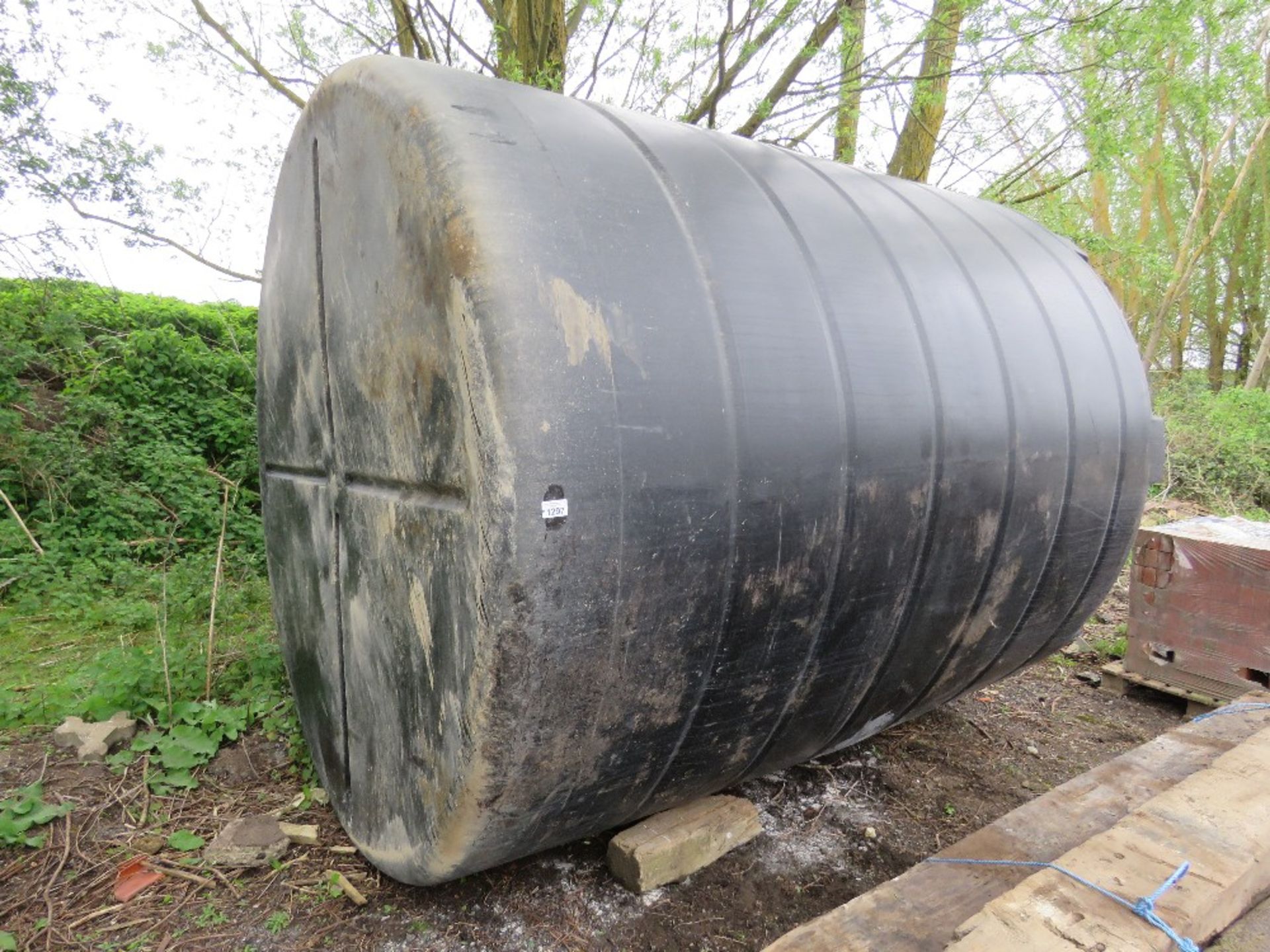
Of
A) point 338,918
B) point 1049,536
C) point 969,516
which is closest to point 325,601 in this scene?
point 338,918

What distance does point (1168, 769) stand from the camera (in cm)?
217

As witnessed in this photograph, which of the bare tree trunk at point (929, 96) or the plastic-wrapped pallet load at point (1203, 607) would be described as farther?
the bare tree trunk at point (929, 96)

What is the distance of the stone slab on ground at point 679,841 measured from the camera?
6.86 ft

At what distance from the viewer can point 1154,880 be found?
1446 mm

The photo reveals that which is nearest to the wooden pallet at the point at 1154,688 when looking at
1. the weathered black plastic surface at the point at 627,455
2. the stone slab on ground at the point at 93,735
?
the weathered black plastic surface at the point at 627,455

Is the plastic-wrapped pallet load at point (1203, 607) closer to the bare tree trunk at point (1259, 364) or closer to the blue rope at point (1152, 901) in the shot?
the blue rope at point (1152, 901)

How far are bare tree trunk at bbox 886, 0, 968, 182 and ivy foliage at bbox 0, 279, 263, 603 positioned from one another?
19.2 feet

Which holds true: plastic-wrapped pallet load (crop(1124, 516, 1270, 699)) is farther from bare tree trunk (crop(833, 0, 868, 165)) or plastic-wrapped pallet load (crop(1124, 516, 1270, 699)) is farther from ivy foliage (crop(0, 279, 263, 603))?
ivy foliage (crop(0, 279, 263, 603))

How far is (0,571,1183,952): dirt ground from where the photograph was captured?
6.64 ft

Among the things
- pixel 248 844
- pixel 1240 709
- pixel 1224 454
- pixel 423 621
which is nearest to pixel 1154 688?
pixel 1240 709

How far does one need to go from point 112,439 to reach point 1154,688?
7900mm

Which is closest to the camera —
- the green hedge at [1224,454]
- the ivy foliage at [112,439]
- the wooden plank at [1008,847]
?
the wooden plank at [1008,847]

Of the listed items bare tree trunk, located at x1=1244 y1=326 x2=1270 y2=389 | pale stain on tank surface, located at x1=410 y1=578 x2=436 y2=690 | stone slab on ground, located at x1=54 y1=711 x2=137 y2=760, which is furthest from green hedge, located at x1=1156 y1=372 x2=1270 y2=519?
stone slab on ground, located at x1=54 y1=711 x2=137 y2=760

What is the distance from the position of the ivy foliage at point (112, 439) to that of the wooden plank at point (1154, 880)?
17.9 feet
